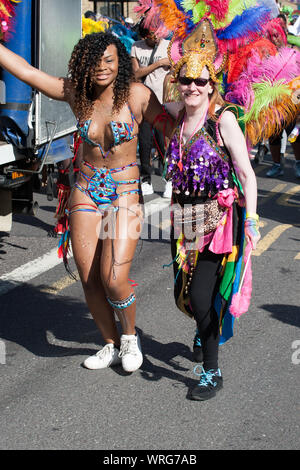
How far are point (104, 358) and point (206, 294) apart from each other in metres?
0.82

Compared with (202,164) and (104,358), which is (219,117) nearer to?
(202,164)

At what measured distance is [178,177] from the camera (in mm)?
4004

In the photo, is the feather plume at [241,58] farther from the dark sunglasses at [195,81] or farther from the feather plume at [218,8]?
the dark sunglasses at [195,81]

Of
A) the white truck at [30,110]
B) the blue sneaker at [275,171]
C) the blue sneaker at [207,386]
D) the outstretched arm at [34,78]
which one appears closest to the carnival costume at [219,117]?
the blue sneaker at [207,386]

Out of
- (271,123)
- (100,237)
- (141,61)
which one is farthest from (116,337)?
(141,61)

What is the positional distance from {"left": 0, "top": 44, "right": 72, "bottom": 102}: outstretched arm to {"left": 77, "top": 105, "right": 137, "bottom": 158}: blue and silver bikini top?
0.74ft

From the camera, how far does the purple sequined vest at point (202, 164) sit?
388cm

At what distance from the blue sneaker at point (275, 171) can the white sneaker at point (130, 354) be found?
21.6 feet

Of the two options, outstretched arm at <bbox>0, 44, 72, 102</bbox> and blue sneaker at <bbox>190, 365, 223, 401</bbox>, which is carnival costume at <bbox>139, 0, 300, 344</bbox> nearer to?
blue sneaker at <bbox>190, 365, 223, 401</bbox>

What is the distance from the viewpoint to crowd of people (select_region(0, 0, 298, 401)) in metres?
3.89

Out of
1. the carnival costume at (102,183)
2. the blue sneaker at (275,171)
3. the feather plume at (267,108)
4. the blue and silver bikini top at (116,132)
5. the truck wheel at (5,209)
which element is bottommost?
the blue sneaker at (275,171)

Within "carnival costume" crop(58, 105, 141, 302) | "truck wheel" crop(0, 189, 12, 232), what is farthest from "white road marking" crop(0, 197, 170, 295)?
"carnival costume" crop(58, 105, 141, 302)

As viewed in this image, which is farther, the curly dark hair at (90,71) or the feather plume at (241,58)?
the feather plume at (241,58)

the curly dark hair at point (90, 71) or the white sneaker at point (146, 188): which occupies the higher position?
the curly dark hair at point (90, 71)
